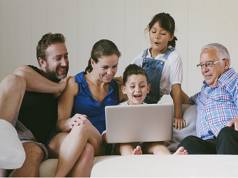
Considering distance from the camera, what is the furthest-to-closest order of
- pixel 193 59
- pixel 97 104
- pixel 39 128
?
pixel 193 59
pixel 97 104
pixel 39 128

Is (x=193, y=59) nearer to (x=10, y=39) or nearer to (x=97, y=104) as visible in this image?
(x=97, y=104)

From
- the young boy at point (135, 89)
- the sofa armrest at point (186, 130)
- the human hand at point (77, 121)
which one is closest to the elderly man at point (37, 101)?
the human hand at point (77, 121)

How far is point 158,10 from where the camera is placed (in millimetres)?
2904

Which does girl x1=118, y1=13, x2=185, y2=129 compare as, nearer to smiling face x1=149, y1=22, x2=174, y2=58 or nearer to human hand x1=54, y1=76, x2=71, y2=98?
smiling face x1=149, y1=22, x2=174, y2=58

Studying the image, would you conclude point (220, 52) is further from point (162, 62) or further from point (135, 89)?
point (135, 89)

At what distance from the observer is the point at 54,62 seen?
1.79 meters

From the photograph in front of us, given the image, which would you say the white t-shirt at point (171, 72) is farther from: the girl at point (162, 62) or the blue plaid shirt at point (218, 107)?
the blue plaid shirt at point (218, 107)

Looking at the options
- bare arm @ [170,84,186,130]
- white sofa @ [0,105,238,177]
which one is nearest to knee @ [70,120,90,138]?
white sofa @ [0,105,238,177]

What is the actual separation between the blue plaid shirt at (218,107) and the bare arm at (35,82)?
3.16 feet

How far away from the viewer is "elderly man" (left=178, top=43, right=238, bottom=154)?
1.53 metres

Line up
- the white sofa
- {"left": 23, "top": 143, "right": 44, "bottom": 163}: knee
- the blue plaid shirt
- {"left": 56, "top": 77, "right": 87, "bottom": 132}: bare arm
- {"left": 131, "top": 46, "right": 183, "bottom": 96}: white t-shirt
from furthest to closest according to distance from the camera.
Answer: {"left": 131, "top": 46, "right": 183, "bottom": 96}: white t-shirt → the blue plaid shirt → {"left": 56, "top": 77, "right": 87, "bottom": 132}: bare arm → {"left": 23, "top": 143, "right": 44, "bottom": 163}: knee → the white sofa

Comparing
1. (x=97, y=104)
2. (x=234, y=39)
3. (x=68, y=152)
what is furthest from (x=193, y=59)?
(x=68, y=152)

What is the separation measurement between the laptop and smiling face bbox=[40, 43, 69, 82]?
60cm

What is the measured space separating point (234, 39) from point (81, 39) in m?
1.71
